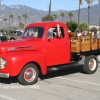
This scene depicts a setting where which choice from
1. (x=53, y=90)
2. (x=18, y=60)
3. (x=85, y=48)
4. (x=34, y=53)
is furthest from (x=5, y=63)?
(x=85, y=48)

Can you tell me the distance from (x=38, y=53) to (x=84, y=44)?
7.28 feet

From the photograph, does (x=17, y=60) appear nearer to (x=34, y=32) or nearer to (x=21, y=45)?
(x=21, y=45)

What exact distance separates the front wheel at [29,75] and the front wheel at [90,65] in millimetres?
2423

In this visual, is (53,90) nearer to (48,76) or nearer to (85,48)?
(48,76)

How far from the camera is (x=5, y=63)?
7.98m

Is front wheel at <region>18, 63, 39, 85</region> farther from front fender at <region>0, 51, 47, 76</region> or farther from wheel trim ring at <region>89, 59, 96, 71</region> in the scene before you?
wheel trim ring at <region>89, 59, 96, 71</region>

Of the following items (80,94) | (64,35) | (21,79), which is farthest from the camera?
(64,35)

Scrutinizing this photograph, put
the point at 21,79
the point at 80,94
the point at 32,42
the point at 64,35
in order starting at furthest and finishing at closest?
1. the point at 64,35
2. the point at 32,42
3. the point at 21,79
4. the point at 80,94

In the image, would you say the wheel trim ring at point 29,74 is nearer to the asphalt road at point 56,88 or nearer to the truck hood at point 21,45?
the asphalt road at point 56,88

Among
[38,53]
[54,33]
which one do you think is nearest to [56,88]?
[38,53]

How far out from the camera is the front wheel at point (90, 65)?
1019 cm

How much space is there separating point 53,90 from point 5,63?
64.0 inches

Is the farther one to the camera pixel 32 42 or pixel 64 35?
pixel 64 35

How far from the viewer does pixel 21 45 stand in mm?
8539
